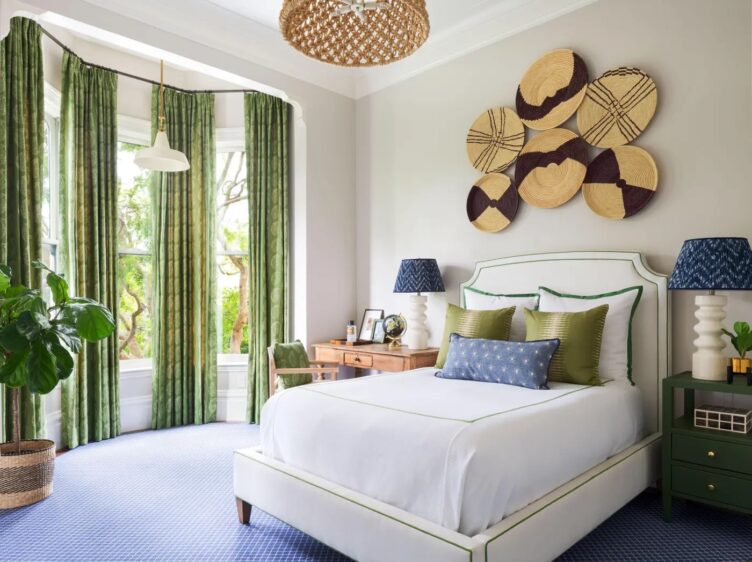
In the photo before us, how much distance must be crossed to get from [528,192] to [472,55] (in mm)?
1167

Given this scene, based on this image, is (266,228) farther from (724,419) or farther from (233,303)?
(724,419)

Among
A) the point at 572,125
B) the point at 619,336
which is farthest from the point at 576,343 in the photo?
the point at 572,125

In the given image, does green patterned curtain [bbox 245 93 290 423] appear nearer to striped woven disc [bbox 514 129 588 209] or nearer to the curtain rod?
the curtain rod

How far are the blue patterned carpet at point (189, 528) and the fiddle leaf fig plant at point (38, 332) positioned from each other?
21.0 inches

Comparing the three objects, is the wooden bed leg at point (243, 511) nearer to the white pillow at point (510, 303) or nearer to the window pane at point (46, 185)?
the white pillow at point (510, 303)

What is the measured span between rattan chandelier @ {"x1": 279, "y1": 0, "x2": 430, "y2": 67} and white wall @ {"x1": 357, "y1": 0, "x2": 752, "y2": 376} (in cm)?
146

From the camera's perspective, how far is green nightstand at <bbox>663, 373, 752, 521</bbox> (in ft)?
8.14

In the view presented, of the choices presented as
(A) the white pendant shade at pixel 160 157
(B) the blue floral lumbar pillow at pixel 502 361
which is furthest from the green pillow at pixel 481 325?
(A) the white pendant shade at pixel 160 157

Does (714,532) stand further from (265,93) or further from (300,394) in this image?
(265,93)

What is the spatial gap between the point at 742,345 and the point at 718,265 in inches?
16.4

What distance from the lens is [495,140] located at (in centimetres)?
381

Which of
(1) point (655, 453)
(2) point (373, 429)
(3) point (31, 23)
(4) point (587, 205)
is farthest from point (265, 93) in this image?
(1) point (655, 453)

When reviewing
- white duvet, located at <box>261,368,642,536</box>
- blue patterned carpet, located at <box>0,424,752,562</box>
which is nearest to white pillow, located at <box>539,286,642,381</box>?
white duvet, located at <box>261,368,642,536</box>

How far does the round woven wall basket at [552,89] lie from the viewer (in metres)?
3.40
